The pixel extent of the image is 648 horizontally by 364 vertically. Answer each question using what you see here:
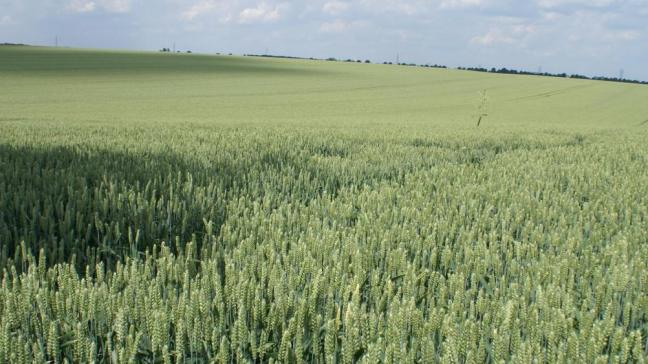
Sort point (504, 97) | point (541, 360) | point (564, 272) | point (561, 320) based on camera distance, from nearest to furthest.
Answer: point (541, 360), point (561, 320), point (564, 272), point (504, 97)

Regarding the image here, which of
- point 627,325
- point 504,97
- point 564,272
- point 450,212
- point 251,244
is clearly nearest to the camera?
point 627,325

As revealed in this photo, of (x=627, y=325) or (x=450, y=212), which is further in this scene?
(x=450, y=212)

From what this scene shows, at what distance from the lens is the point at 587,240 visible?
330 centimetres

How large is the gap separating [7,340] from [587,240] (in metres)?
3.14

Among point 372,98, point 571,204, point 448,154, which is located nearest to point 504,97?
point 372,98

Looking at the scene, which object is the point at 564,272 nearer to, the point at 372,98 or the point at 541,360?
the point at 541,360

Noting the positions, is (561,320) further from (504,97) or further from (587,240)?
(504,97)

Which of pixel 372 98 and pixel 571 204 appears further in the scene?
pixel 372 98

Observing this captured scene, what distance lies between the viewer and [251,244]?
108 inches

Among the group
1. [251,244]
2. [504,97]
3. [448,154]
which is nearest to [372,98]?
[504,97]

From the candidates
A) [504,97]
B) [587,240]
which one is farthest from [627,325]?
[504,97]

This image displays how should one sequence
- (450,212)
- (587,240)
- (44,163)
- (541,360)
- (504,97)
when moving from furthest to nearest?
(504,97)
(44,163)
(450,212)
(587,240)
(541,360)

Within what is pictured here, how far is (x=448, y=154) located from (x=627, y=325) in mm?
6218

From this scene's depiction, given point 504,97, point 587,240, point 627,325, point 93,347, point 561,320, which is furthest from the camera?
point 504,97
